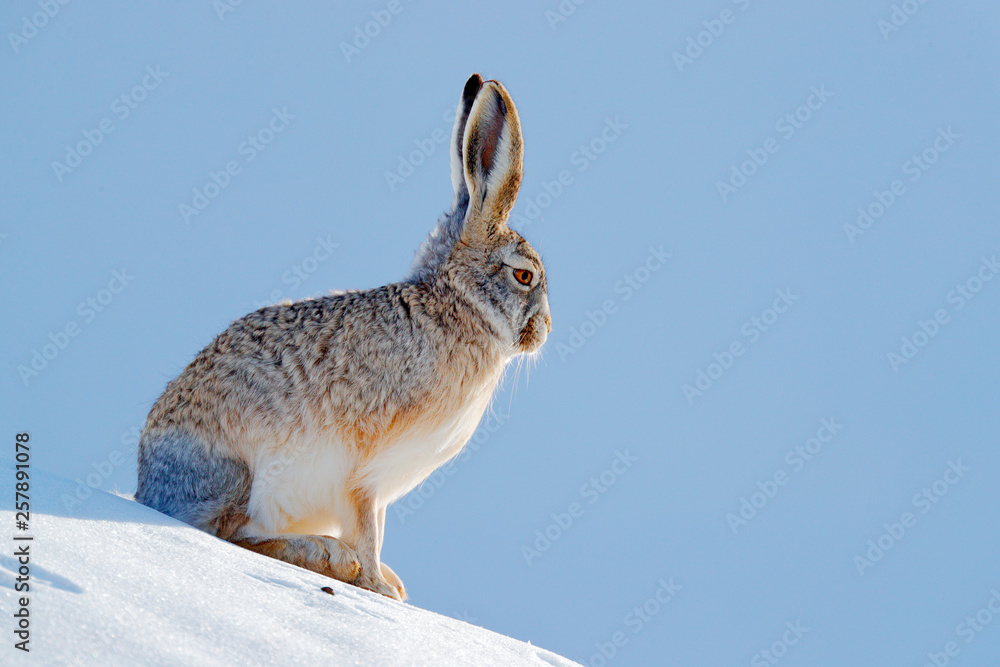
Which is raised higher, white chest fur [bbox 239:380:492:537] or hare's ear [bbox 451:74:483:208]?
hare's ear [bbox 451:74:483:208]

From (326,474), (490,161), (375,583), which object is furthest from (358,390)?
(490,161)

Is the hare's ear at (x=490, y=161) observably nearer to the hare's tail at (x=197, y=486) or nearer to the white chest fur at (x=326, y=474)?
the white chest fur at (x=326, y=474)

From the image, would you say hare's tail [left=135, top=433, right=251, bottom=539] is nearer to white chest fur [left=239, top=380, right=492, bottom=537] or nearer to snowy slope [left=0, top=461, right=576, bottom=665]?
white chest fur [left=239, top=380, right=492, bottom=537]

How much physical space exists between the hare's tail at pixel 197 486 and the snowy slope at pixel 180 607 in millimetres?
659

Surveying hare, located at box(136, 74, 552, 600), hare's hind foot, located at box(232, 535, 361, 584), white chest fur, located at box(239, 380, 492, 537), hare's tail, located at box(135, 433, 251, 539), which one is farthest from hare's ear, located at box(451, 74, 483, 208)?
hare's hind foot, located at box(232, 535, 361, 584)

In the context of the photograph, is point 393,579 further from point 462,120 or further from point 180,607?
point 462,120

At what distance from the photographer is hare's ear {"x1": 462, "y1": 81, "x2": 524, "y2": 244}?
595 cm

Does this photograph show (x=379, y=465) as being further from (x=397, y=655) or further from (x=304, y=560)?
(x=397, y=655)

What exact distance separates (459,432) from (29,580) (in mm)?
3432

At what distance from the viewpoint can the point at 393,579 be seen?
221 inches

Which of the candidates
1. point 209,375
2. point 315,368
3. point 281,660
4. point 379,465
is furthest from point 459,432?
point 281,660

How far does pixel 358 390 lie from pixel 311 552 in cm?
99

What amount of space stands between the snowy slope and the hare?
77 centimetres

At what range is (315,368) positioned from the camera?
534cm
